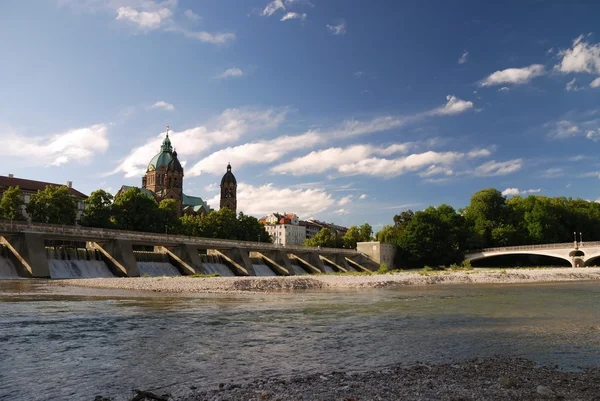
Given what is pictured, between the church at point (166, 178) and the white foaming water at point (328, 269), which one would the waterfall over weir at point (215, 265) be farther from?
the church at point (166, 178)

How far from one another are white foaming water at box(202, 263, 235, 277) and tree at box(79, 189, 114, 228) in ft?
78.3

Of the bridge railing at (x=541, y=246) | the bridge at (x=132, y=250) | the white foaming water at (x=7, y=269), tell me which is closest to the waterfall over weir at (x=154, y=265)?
the bridge at (x=132, y=250)

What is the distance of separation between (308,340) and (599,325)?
34.1ft

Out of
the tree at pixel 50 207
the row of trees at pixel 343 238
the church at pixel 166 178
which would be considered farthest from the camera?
the church at pixel 166 178

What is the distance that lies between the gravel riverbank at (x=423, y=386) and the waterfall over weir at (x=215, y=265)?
5520 centimetres

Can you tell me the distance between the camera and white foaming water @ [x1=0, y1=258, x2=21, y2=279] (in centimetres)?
4184

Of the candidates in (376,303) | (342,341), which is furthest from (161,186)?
(342,341)

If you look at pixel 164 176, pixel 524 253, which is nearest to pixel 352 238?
pixel 524 253

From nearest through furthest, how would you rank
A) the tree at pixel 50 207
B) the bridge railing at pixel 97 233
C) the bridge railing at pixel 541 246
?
the bridge railing at pixel 97 233, the tree at pixel 50 207, the bridge railing at pixel 541 246

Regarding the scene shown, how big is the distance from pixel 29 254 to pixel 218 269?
25945 millimetres

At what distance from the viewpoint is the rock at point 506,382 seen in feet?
25.4

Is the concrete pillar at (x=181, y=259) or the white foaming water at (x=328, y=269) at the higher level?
the concrete pillar at (x=181, y=259)

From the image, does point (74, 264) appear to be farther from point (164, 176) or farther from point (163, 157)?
point (163, 157)

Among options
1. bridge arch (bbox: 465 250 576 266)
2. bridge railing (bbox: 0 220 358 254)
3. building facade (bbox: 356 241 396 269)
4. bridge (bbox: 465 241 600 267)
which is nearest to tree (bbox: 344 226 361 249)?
building facade (bbox: 356 241 396 269)
